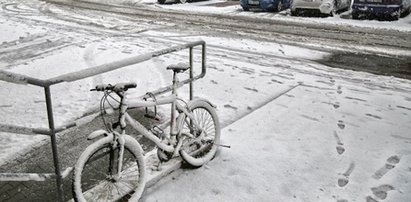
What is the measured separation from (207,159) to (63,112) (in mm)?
2842

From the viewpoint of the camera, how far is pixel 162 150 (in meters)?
4.12

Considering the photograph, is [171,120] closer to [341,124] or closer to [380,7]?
[341,124]

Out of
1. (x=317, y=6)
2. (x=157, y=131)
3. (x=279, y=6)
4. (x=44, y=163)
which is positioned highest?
(x=317, y=6)

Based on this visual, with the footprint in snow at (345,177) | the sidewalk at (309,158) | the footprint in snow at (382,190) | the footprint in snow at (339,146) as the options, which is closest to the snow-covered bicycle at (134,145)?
the sidewalk at (309,158)

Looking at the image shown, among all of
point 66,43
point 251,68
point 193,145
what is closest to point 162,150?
point 193,145

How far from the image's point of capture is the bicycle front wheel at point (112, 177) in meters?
3.28

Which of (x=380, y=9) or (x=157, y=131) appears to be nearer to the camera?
(x=157, y=131)

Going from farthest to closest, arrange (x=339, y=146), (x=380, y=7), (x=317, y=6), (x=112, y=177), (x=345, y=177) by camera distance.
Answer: (x=317, y=6) → (x=380, y=7) → (x=339, y=146) → (x=345, y=177) → (x=112, y=177)

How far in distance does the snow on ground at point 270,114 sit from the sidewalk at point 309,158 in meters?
0.01

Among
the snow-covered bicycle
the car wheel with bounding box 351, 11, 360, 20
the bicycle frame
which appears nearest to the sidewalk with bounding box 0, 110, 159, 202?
the snow-covered bicycle

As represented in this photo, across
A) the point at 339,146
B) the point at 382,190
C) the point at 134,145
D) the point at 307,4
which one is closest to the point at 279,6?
the point at 307,4

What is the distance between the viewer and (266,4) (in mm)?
18047

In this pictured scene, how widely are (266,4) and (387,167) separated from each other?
14.5 metres

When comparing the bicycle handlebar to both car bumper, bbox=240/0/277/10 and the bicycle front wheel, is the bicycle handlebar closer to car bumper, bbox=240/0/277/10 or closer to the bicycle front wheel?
the bicycle front wheel
